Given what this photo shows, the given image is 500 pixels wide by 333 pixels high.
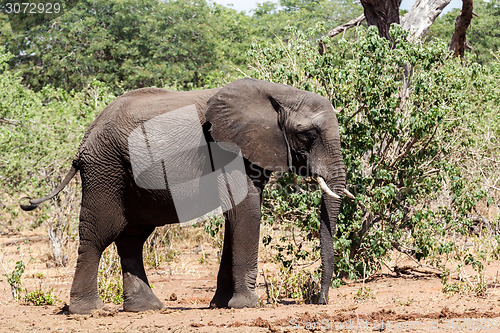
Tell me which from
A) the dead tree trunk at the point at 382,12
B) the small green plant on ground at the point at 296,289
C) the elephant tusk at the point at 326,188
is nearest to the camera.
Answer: the elephant tusk at the point at 326,188

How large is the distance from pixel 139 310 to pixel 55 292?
1.96 meters

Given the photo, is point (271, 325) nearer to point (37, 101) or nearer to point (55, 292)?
point (55, 292)

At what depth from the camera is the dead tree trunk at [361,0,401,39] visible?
36.9ft

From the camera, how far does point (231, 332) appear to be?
5.68m

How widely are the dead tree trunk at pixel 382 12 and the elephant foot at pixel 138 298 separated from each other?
6107 mm

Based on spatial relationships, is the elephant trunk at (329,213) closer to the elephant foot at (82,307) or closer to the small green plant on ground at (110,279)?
the elephant foot at (82,307)

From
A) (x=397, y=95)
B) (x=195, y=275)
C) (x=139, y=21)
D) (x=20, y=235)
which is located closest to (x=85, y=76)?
(x=139, y=21)

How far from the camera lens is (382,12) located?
11.3 metres

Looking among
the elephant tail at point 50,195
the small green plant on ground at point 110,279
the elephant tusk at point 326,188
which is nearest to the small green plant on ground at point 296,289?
the elephant tusk at point 326,188

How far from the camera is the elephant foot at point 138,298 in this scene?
24.2 feet

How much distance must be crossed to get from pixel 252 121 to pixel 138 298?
222 cm

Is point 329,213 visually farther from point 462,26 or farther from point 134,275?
point 462,26

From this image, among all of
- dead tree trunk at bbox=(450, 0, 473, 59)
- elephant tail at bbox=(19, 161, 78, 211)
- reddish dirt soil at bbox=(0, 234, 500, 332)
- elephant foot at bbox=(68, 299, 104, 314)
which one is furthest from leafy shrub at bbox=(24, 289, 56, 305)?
dead tree trunk at bbox=(450, 0, 473, 59)

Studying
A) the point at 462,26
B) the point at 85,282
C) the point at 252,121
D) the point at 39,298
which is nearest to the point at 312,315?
the point at 252,121
